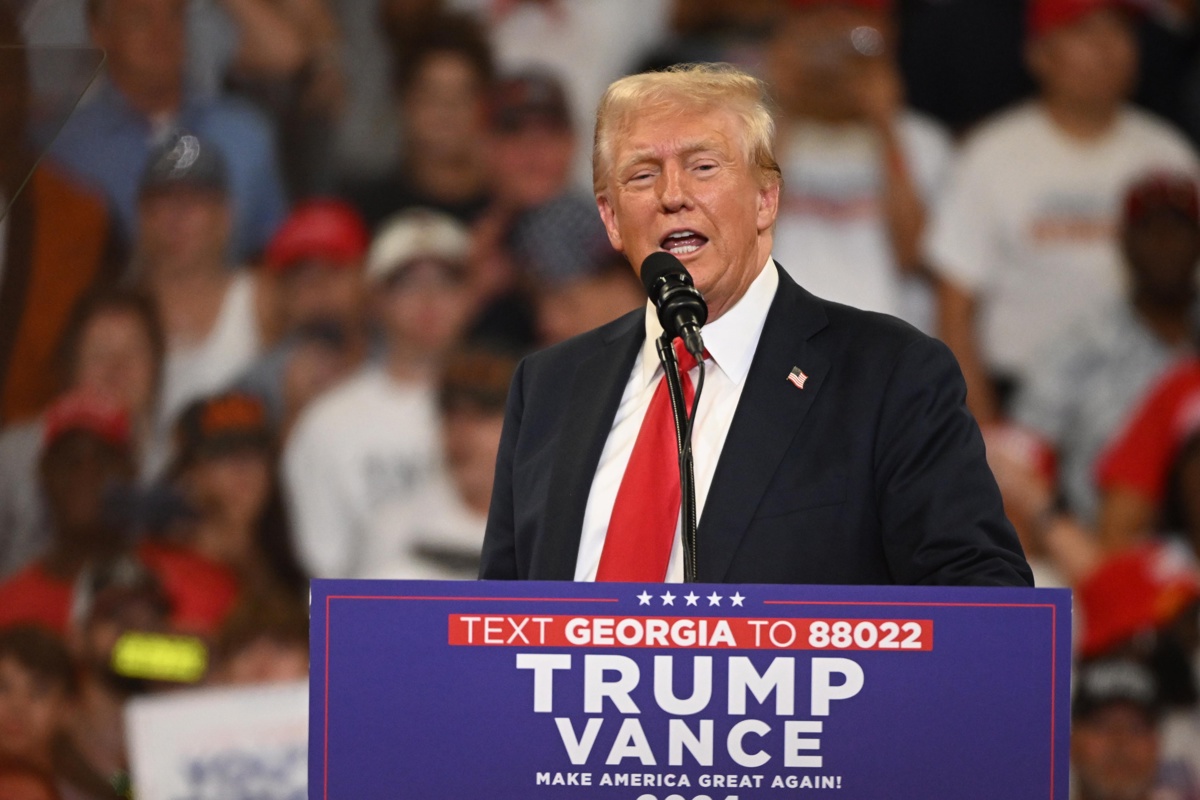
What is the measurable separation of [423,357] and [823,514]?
10.4 ft

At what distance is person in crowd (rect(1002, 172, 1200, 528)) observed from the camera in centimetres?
455

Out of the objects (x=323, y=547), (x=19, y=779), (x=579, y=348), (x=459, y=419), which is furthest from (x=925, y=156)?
(x=19, y=779)

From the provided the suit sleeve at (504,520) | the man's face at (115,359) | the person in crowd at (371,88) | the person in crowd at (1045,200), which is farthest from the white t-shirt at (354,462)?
the suit sleeve at (504,520)

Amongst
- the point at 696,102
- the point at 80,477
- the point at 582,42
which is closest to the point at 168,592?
the point at 80,477

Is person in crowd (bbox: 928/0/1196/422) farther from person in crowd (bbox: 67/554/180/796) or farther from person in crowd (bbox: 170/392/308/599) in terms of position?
person in crowd (bbox: 67/554/180/796)

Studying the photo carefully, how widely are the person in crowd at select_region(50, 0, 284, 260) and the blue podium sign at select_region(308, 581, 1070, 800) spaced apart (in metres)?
3.62

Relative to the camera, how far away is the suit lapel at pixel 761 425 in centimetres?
163

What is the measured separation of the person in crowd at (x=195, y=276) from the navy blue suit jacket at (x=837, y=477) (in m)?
3.12

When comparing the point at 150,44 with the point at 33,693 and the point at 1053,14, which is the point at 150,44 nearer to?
the point at 33,693

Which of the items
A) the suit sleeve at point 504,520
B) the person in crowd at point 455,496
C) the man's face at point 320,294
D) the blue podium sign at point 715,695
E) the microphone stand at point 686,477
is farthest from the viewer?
the man's face at point 320,294

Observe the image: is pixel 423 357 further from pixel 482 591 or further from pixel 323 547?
pixel 482 591

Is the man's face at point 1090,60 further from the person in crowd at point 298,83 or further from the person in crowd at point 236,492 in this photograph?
the person in crowd at point 236,492

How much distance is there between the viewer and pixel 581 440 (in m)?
1.83

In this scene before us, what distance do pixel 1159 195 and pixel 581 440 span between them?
3423 millimetres
